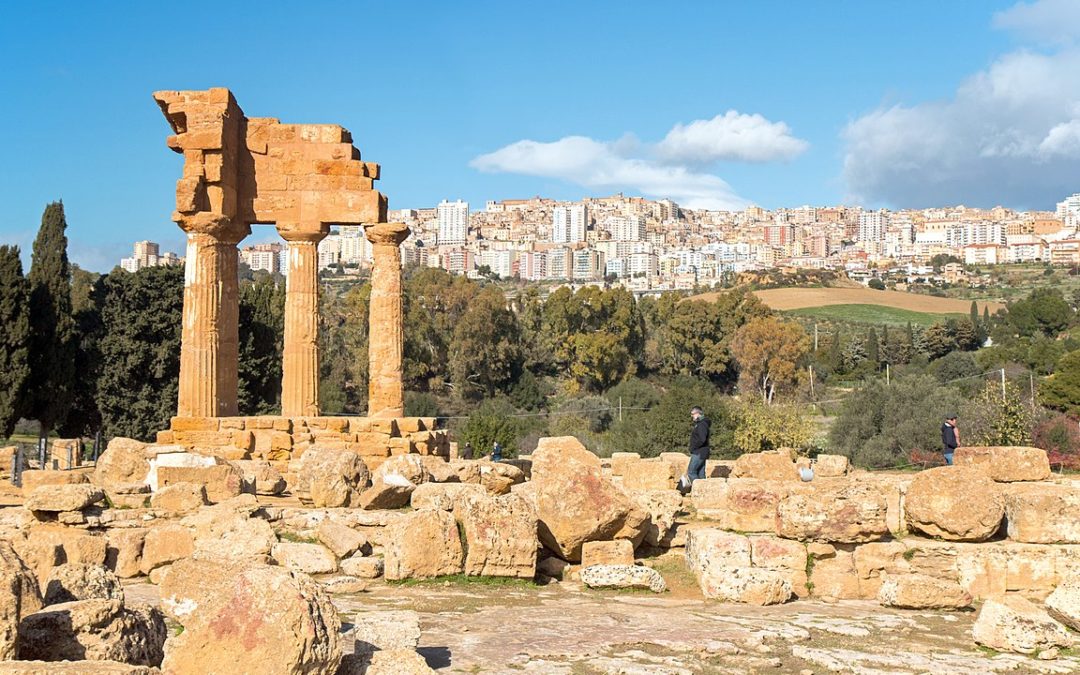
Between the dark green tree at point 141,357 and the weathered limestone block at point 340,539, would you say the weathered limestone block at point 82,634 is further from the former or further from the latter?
the dark green tree at point 141,357

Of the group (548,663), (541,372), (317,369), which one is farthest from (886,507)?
(541,372)

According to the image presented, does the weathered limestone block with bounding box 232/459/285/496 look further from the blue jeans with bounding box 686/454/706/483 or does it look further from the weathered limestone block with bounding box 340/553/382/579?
the blue jeans with bounding box 686/454/706/483

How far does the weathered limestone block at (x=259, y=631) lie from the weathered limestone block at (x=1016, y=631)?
5485mm

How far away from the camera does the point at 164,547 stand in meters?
12.1

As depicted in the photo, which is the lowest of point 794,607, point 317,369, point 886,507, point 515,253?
point 794,607

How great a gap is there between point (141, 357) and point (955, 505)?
3098cm

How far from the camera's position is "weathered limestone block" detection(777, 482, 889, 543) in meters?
11.9

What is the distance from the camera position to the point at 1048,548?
12.0 m

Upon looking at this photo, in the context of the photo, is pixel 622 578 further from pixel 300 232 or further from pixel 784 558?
pixel 300 232

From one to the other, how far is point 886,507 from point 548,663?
5.57 metres

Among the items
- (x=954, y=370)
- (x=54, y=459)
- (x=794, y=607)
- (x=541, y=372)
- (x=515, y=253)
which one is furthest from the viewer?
(x=515, y=253)

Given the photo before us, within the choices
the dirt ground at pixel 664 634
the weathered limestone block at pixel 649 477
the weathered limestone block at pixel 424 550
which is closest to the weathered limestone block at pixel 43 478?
the dirt ground at pixel 664 634

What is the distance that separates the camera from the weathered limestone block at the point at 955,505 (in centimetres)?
1219

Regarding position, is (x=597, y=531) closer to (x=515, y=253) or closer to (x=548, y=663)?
(x=548, y=663)
